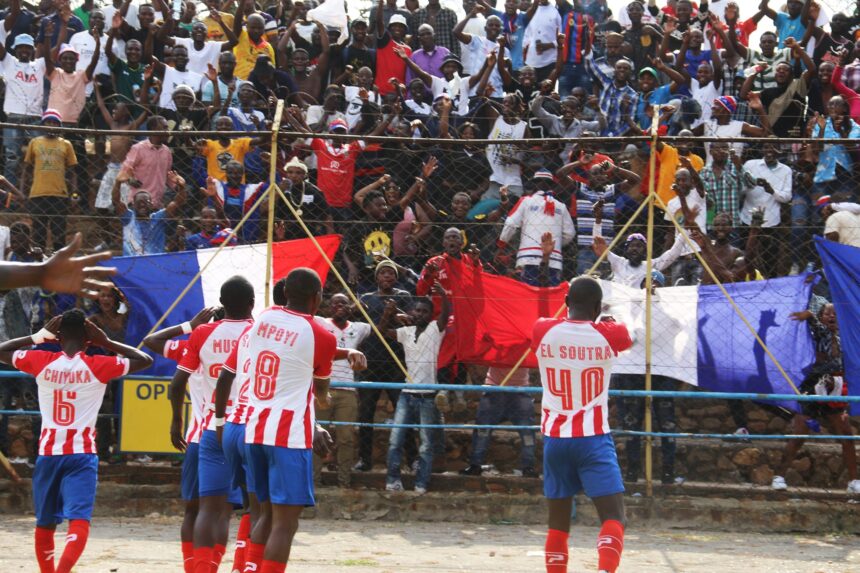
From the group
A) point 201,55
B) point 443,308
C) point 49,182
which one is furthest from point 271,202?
point 201,55

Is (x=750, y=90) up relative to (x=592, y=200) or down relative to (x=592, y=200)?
up

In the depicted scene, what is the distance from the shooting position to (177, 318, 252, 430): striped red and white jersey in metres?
7.51

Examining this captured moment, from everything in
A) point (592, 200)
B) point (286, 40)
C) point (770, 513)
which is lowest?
point (770, 513)

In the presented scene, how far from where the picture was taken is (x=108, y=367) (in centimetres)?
786

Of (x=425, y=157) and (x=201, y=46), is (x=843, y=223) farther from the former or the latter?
(x=201, y=46)

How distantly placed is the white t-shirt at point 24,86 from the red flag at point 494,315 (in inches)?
240

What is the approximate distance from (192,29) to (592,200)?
6560 mm

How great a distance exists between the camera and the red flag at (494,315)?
421 inches

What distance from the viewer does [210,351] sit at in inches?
298

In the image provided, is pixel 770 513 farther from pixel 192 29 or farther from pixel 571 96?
pixel 192 29

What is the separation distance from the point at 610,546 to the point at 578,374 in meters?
1.04

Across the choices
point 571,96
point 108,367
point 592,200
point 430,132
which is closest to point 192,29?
point 430,132

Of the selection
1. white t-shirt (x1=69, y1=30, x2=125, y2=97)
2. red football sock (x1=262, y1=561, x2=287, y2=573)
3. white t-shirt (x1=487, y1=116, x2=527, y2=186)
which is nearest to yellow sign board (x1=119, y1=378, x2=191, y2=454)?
white t-shirt (x1=487, y1=116, x2=527, y2=186)

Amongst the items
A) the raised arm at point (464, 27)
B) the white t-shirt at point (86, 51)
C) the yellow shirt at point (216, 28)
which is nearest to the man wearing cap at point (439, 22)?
the raised arm at point (464, 27)
